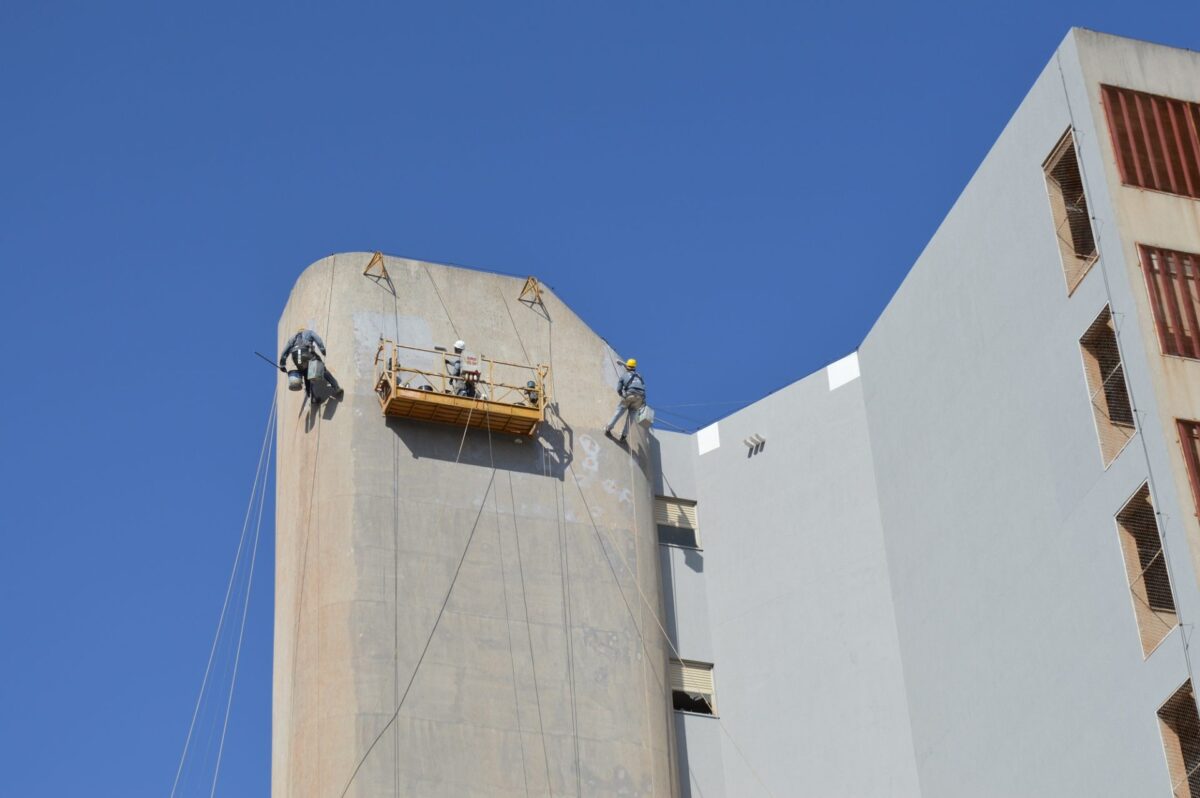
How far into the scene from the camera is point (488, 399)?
4484 centimetres

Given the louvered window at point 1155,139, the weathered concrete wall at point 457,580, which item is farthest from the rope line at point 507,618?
the louvered window at point 1155,139

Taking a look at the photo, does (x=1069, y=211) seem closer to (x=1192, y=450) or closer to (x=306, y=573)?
(x=1192, y=450)

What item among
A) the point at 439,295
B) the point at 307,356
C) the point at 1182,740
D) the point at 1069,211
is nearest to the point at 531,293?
the point at 439,295

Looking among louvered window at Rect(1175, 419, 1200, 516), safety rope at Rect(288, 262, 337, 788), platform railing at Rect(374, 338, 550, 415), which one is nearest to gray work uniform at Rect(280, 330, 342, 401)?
safety rope at Rect(288, 262, 337, 788)

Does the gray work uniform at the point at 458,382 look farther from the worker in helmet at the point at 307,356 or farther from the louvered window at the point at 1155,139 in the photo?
the louvered window at the point at 1155,139

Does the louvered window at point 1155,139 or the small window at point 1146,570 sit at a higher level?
the louvered window at point 1155,139

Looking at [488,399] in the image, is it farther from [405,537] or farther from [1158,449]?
[1158,449]

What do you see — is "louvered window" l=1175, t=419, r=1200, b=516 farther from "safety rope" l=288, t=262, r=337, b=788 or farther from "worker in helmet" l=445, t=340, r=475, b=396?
"safety rope" l=288, t=262, r=337, b=788

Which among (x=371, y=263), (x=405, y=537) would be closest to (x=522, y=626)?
(x=405, y=537)

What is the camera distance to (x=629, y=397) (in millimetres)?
46438

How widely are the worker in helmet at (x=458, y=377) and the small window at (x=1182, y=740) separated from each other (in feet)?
57.4

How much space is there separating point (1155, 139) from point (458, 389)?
1616cm

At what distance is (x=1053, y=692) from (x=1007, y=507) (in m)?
4.20

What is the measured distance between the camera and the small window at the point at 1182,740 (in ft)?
109
